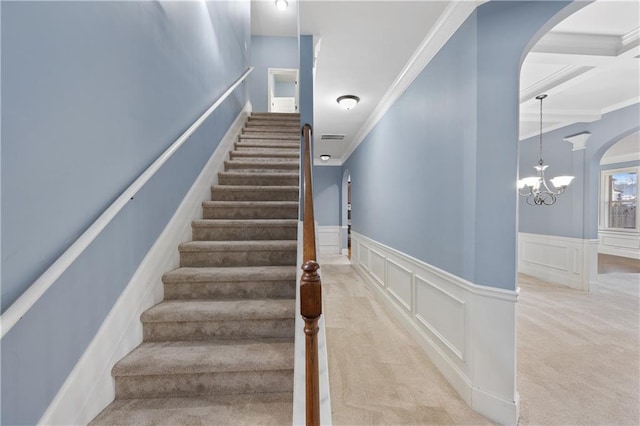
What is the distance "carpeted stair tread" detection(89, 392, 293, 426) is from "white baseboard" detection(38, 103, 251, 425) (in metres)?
0.10

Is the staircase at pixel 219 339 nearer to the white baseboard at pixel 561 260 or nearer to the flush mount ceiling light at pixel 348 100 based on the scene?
the flush mount ceiling light at pixel 348 100

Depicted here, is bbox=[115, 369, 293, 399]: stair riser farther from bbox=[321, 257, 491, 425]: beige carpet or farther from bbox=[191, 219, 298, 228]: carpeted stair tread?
bbox=[191, 219, 298, 228]: carpeted stair tread

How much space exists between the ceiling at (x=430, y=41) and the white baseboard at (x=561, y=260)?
78.5 inches

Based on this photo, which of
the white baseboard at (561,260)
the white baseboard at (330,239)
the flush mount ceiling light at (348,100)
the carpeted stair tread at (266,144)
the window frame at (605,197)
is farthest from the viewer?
the white baseboard at (330,239)

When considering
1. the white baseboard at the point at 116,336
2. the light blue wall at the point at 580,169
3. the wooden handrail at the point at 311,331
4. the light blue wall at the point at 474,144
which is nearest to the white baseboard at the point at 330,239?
the light blue wall at the point at 580,169

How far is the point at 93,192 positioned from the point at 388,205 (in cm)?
310

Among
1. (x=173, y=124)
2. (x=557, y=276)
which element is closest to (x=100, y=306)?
(x=173, y=124)

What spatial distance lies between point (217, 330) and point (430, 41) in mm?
2727

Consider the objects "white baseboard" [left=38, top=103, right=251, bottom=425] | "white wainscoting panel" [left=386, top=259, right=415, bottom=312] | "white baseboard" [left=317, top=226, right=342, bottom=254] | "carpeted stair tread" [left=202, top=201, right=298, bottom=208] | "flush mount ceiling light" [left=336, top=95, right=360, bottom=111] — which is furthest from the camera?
"white baseboard" [left=317, top=226, right=342, bottom=254]

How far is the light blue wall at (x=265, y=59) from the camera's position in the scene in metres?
5.86

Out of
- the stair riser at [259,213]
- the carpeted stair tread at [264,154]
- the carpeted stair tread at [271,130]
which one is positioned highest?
the carpeted stair tread at [271,130]

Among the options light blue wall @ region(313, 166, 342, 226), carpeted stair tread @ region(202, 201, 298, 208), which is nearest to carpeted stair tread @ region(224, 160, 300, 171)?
carpeted stair tread @ region(202, 201, 298, 208)

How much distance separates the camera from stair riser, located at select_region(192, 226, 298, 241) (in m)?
2.12

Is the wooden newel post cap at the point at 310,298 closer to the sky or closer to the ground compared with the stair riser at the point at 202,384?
closer to the sky
